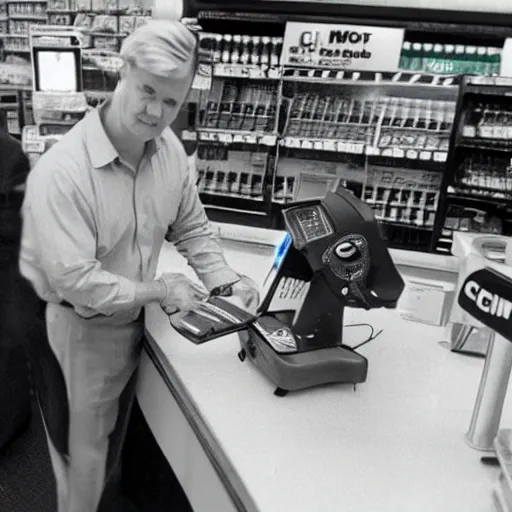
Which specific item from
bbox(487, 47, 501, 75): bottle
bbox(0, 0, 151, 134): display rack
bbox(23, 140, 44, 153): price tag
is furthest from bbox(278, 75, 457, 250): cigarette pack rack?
bbox(23, 140, 44, 153): price tag

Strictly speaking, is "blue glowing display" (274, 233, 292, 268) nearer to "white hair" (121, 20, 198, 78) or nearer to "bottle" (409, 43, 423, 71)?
"white hair" (121, 20, 198, 78)

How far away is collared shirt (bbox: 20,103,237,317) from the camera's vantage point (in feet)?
4.00

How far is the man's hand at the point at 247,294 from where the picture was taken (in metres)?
1.48

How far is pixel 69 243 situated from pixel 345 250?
60 centimetres

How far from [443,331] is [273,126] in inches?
93.7

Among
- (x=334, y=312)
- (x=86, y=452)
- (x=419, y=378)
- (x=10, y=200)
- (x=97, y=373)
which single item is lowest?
(x=86, y=452)

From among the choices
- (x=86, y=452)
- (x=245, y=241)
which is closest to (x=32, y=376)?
(x=86, y=452)

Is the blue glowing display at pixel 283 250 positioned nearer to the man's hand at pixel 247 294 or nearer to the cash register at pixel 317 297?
the cash register at pixel 317 297

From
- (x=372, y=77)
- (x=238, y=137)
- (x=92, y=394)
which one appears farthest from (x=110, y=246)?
(x=372, y=77)

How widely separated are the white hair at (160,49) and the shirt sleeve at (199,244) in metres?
0.42

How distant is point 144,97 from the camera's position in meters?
1.21

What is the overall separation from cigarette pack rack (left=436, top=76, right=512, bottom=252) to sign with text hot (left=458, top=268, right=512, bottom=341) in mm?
2802

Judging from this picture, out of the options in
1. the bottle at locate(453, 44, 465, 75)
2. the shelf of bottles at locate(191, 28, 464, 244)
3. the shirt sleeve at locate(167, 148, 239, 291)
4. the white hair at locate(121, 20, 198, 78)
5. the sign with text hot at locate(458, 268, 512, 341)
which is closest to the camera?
the sign with text hot at locate(458, 268, 512, 341)

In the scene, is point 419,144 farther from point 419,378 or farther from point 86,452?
point 86,452
